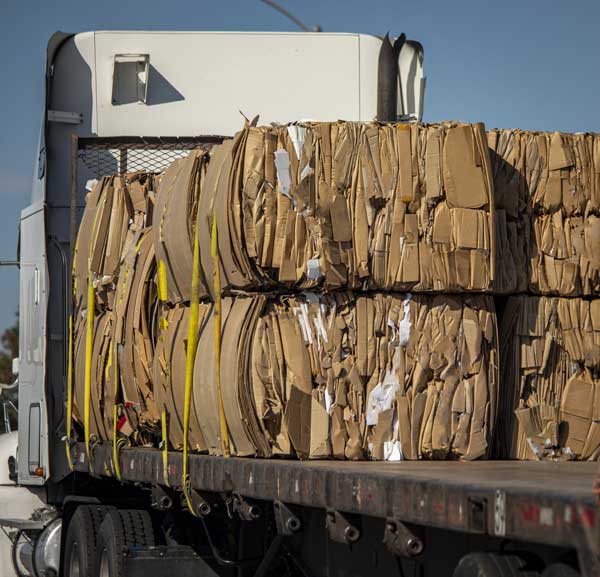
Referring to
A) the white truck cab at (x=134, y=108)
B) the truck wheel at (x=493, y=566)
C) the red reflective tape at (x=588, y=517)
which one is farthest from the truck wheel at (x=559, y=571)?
the white truck cab at (x=134, y=108)

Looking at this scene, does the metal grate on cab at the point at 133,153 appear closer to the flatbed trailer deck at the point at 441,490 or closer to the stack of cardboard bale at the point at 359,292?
the flatbed trailer deck at the point at 441,490

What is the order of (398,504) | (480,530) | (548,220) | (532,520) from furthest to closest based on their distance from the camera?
1. (548,220)
2. (398,504)
3. (480,530)
4. (532,520)

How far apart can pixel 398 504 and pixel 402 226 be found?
1.77 m

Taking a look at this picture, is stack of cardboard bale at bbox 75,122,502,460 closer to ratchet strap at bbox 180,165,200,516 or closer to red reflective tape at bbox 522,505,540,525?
ratchet strap at bbox 180,165,200,516

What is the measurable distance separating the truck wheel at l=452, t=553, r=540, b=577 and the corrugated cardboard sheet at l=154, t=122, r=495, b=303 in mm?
1822

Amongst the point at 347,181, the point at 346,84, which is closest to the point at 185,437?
the point at 347,181

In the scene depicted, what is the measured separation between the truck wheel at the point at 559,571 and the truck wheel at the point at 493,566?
0.15m

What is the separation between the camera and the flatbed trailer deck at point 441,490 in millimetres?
3361

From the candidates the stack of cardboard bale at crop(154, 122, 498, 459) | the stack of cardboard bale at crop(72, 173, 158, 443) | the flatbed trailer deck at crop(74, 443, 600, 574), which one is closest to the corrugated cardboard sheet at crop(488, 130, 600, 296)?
the stack of cardboard bale at crop(154, 122, 498, 459)

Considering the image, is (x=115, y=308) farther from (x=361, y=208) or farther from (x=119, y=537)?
(x=361, y=208)

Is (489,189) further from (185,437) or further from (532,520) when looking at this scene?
(532,520)

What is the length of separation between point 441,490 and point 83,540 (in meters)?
5.04

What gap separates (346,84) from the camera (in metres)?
9.72

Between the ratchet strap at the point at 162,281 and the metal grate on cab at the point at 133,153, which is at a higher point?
the metal grate on cab at the point at 133,153
